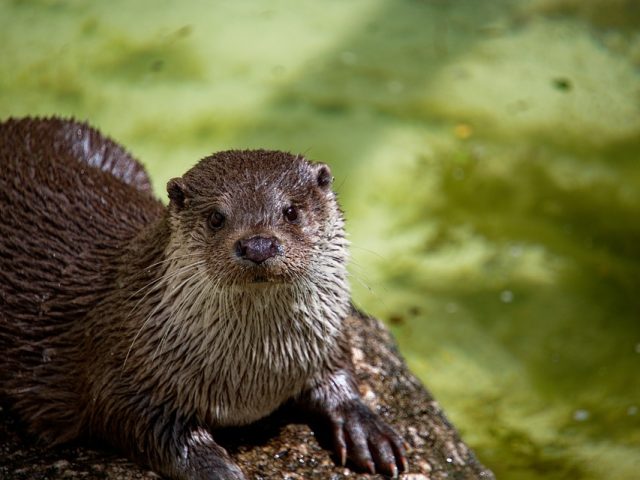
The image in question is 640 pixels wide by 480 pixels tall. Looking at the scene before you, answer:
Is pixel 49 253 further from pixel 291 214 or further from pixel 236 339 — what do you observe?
pixel 291 214

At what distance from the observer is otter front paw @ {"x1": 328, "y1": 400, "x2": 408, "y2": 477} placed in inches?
111

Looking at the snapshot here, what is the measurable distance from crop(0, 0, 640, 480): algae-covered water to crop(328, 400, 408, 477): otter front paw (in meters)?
1.00

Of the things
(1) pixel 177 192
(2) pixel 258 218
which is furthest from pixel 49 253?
(2) pixel 258 218

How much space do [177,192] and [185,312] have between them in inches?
11.6

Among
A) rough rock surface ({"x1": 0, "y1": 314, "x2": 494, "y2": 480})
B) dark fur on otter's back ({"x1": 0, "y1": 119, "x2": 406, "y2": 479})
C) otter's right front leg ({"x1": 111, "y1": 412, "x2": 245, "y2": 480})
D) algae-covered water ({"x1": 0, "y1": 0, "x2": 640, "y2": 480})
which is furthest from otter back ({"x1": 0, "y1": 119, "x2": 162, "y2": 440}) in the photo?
algae-covered water ({"x1": 0, "y1": 0, "x2": 640, "y2": 480})

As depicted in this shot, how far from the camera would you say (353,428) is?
113 inches

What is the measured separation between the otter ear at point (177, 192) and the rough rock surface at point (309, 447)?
655 millimetres

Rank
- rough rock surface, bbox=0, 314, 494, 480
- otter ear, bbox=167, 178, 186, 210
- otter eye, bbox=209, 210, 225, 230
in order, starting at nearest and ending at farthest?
otter eye, bbox=209, 210, 225, 230
otter ear, bbox=167, 178, 186, 210
rough rock surface, bbox=0, 314, 494, 480

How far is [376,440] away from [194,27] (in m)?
3.42

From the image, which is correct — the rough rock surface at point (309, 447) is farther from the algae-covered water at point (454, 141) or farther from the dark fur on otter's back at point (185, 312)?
the algae-covered water at point (454, 141)

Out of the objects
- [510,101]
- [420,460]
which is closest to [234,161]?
[420,460]

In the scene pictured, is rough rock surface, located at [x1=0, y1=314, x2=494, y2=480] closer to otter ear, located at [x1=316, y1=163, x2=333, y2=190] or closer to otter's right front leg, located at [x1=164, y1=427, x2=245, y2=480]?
otter's right front leg, located at [x1=164, y1=427, x2=245, y2=480]

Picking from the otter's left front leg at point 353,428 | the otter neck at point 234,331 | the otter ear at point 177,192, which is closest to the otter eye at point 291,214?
the otter neck at point 234,331

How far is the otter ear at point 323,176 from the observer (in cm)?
268
